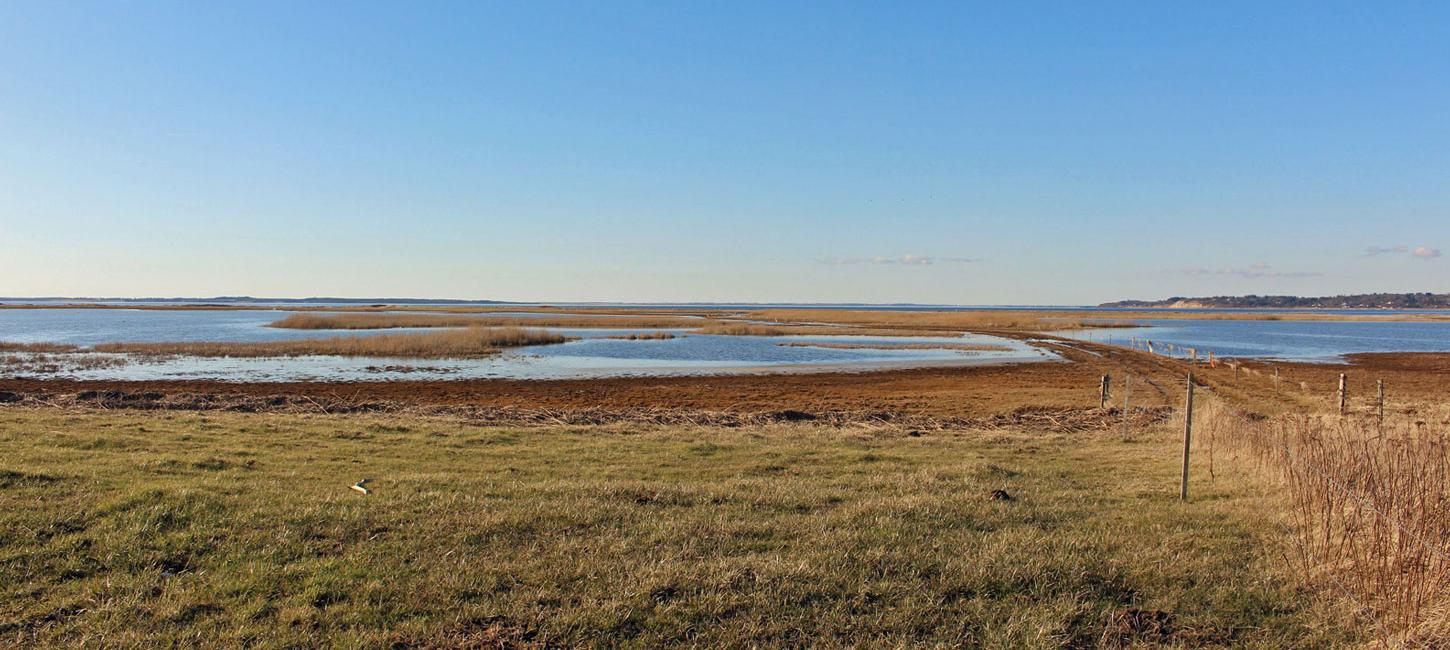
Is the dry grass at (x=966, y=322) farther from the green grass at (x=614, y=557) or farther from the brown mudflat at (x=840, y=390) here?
the green grass at (x=614, y=557)

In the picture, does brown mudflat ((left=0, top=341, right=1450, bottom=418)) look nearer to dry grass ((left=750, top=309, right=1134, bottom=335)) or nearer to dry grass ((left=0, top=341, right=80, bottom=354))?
dry grass ((left=0, top=341, right=80, bottom=354))

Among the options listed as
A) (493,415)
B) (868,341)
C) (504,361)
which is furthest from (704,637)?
(868,341)

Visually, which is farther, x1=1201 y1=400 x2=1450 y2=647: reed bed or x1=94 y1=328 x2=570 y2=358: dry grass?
x1=94 y1=328 x2=570 y2=358: dry grass

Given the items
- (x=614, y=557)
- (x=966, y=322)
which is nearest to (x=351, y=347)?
(x=614, y=557)

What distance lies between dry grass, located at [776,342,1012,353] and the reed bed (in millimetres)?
49429

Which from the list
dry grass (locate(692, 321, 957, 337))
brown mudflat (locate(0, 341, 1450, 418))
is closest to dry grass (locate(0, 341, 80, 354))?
brown mudflat (locate(0, 341, 1450, 418))

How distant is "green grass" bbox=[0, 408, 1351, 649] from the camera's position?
5469mm

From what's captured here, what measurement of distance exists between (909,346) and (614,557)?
57.1 m

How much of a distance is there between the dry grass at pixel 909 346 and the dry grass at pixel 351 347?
23943 mm

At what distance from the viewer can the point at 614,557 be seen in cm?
697

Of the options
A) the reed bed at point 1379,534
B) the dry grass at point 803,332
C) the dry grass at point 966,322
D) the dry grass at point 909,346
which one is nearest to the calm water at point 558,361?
the dry grass at point 909,346

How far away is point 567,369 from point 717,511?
3345 cm

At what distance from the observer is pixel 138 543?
22.8 ft

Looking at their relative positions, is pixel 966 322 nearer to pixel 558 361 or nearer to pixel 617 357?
pixel 617 357
